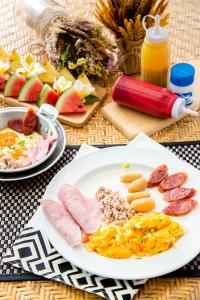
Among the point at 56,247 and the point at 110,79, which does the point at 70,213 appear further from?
the point at 110,79

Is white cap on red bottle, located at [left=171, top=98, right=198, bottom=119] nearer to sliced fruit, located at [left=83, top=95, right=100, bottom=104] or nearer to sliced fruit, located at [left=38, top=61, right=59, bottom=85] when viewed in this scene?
sliced fruit, located at [left=83, top=95, right=100, bottom=104]

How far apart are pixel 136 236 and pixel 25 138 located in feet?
2.31

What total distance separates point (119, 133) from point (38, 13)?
86 centimetres

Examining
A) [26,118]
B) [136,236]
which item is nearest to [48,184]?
[26,118]

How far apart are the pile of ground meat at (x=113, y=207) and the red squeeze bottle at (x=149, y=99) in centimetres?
51

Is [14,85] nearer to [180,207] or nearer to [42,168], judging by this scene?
[42,168]

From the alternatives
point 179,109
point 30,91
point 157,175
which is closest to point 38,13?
point 30,91

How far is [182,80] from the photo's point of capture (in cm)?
206

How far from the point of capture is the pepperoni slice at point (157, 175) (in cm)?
176

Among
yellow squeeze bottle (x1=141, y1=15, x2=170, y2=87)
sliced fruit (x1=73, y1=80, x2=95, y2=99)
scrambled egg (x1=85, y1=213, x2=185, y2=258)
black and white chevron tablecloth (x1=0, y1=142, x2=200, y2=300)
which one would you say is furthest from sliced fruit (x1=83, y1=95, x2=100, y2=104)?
scrambled egg (x1=85, y1=213, x2=185, y2=258)

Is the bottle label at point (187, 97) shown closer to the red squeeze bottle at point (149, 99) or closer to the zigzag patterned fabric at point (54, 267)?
the red squeeze bottle at point (149, 99)

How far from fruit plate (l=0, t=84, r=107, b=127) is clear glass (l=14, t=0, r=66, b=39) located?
443 mm

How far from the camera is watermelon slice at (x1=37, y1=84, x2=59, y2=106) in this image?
87.5 inches

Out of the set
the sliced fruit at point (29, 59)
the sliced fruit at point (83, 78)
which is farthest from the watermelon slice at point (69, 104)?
the sliced fruit at point (29, 59)
